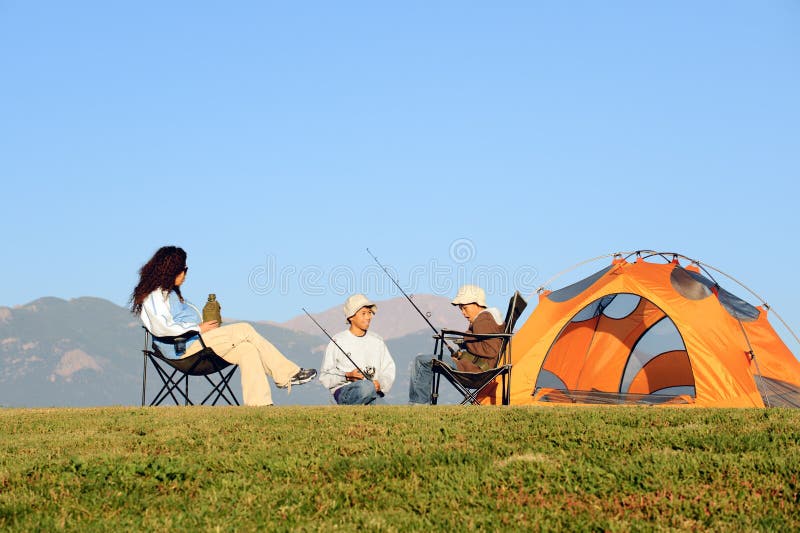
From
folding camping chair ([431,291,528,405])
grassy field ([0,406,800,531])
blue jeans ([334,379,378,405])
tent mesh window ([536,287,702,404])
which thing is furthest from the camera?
tent mesh window ([536,287,702,404])

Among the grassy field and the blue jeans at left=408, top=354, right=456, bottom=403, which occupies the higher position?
the blue jeans at left=408, top=354, right=456, bottom=403

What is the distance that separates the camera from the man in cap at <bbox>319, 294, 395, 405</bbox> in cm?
1067

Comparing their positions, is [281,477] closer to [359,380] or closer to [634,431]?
[634,431]

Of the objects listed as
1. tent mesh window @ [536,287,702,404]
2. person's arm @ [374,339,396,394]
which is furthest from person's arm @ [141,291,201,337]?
tent mesh window @ [536,287,702,404]

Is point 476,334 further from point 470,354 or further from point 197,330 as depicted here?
point 197,330

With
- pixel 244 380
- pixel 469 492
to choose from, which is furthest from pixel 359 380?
pixel 469 492

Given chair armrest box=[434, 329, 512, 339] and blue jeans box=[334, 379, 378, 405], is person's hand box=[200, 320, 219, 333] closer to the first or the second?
blue jeans box=[334, 379, 378, 405]

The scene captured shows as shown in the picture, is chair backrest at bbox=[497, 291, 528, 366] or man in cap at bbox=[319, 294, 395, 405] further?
chair backrest at bbox=[497, 291, 528, 366]

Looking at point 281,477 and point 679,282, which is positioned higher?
point 679,282

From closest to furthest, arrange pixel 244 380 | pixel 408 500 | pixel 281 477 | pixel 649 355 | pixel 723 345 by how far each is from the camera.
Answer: pixel 408 500 < pixel 281 477 < pixel 244 380 < pixel 723 345 < pixel 649 355

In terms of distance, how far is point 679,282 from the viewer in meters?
12.6

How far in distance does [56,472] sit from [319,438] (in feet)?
6.49

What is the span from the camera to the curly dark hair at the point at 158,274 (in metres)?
10.6

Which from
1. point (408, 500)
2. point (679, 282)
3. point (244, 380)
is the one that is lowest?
point (408, 500)
